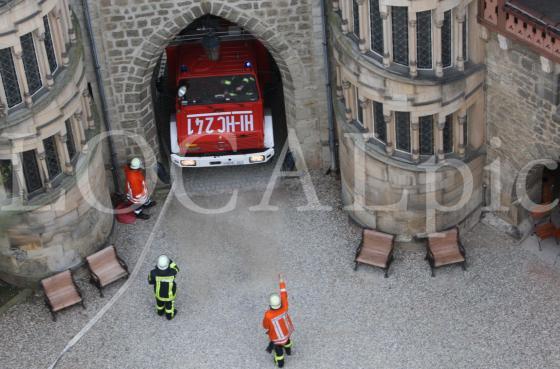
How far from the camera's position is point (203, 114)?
35188mm

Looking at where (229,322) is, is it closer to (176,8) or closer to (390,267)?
(390,267)

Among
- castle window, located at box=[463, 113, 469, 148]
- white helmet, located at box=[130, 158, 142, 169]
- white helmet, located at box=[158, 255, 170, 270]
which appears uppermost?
castle window, located at box=[463, 113, 469, 148]

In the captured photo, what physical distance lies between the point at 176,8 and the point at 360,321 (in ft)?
27.2

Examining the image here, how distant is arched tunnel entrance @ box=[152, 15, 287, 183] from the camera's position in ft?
114

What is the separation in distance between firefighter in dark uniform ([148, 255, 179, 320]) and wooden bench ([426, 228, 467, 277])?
18.6ft

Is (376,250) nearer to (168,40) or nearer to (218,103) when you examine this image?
(218,103)

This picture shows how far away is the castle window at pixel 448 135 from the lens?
31312mm

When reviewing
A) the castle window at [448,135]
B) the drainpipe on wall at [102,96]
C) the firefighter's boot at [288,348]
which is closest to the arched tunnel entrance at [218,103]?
the drainpipe on wall at [102,96]

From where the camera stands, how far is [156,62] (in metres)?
34.1

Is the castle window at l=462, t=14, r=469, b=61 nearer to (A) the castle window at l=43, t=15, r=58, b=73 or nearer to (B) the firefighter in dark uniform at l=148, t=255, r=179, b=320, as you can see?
(B) the firefighter in dark uniform at l=148, t=255, r=179, b=320

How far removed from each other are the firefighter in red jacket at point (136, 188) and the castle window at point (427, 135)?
7.02 meters

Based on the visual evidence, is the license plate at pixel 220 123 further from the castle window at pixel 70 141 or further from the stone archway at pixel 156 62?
the castle window at pixel 70 141

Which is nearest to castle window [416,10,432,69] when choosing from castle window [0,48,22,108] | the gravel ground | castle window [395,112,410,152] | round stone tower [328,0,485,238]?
round stone tower [328,0,485,238]

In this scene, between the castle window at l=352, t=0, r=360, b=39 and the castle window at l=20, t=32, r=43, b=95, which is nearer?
the castle window at l=20, t=32, r=43, b=95
